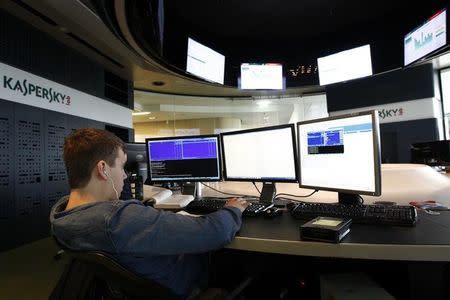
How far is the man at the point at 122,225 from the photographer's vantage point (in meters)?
0.84

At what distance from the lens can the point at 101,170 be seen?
1.06 metres

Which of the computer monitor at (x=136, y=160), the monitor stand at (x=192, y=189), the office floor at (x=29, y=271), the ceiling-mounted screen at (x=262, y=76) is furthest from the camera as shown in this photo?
the ceiling-mounted screen at (x=262, y=76)

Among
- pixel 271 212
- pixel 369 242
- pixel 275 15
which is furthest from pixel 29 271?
pixel 275 15

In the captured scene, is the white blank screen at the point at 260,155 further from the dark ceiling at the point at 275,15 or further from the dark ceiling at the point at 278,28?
the dark ceiling at the point at 275,15

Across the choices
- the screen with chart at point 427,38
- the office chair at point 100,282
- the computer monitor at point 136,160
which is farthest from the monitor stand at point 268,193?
the screen with chart at point 427,38

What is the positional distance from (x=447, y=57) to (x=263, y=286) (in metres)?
5.23

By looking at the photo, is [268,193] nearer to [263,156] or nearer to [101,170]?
[263,156]

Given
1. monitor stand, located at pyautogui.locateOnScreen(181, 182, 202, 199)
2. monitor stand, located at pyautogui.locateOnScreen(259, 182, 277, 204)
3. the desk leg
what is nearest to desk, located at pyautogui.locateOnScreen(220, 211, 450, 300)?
the desk leg

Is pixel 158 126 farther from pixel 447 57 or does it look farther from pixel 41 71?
pixel 447 57

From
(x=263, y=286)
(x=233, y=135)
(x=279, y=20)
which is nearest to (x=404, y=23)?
(x=279, y=20)

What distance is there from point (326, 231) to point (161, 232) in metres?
0.53

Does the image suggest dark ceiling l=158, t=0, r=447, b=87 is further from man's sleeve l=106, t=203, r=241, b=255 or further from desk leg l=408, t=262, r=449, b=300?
desk leg l=408, t=262, r=449, b=300

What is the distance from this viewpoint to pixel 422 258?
2.85ft

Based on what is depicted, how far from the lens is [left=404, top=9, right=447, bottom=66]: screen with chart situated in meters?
3.74
